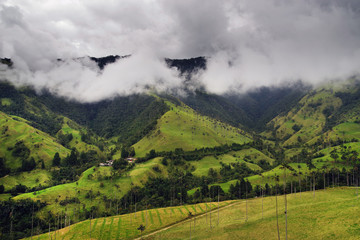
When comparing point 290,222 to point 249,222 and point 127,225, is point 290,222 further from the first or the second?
point 127,225

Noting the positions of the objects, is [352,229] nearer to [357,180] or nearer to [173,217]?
[173,217]

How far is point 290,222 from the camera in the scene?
314ft

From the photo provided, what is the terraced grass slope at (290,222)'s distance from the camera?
264 ft

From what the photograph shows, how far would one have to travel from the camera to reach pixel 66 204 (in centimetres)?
18900

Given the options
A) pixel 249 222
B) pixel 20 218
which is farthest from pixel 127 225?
pixel 20 218

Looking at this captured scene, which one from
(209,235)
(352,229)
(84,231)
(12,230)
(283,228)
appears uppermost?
(352,229)

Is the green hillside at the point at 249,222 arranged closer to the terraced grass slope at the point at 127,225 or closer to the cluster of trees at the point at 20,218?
the terraced grass slope at the point at 127,225

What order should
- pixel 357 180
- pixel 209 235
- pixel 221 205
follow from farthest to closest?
pixel 357 180, pixel 221 205, pixel 209 235

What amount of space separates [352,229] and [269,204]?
215ft

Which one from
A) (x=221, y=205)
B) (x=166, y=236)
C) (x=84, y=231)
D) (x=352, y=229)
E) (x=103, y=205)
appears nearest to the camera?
(x=352, y=229)

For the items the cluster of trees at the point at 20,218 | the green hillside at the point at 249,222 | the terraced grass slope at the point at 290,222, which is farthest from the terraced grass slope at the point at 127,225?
the cluster of trees at the point at 20,218

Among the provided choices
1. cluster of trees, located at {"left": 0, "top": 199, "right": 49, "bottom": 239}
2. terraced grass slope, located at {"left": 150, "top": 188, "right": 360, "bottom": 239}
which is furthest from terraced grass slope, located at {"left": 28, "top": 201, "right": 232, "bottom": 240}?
cluster of trees, located at {"left": 0, "top": 199, "right": 49, "bottom": 239}

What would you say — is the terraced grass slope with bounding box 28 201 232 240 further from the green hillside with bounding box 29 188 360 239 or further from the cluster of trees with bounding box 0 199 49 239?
the cluster of trees with bounding box 0 199 49 239

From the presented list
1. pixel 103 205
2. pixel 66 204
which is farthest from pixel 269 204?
pixel 66 204
